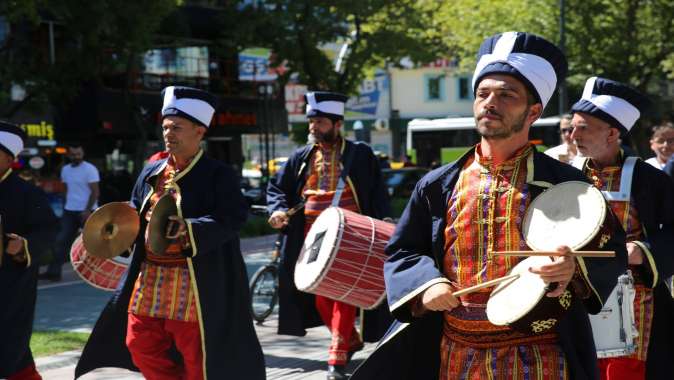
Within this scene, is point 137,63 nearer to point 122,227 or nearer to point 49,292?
point 49,292

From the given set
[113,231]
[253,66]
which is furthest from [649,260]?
[253,66]

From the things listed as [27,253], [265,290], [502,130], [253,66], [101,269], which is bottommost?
[265,290]

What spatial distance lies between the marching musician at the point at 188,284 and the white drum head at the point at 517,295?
2.40m

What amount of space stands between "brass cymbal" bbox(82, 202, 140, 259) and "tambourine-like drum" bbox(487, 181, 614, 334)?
9.14ft

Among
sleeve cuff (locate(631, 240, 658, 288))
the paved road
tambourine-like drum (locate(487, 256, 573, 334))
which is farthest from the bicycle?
tambourine-like drum (locate(487, 256, 573, 334))

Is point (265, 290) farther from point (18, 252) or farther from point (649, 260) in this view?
point (649, 260)

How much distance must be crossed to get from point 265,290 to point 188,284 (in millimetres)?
4635

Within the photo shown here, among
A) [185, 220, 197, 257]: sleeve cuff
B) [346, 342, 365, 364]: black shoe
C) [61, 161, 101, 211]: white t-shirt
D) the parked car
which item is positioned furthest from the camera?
the parked car

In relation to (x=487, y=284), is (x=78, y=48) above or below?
above

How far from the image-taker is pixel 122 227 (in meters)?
5.66

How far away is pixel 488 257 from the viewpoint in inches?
141

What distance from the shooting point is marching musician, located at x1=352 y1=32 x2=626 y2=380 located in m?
3.52

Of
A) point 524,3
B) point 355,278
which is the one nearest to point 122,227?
point 355,278

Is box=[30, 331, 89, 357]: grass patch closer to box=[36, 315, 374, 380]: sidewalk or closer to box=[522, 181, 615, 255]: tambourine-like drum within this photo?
box=[36, 315, 374, 380]: sidewalk
